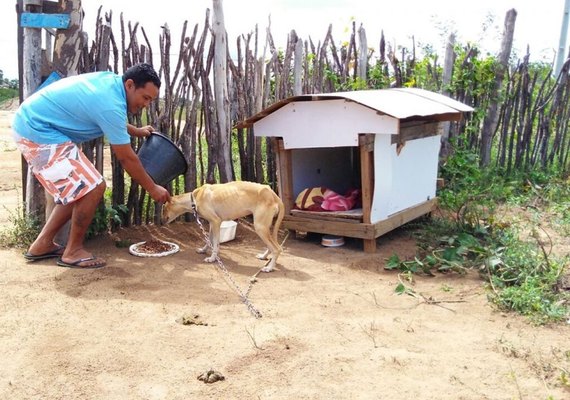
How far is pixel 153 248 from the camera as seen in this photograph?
5.23 metres

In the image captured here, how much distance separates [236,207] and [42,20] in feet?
7.59

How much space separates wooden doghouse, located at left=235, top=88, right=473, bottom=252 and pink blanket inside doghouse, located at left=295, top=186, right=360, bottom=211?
0.09 m

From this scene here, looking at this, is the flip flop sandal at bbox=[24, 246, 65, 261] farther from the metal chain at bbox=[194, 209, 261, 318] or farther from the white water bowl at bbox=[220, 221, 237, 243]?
the white water bowl at bbox=[220, 221, 237, 243]

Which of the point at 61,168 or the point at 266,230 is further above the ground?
the point at 61,168

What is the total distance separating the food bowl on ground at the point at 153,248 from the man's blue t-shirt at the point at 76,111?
3.90ft

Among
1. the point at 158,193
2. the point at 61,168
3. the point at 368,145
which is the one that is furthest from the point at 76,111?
the point at 368,145

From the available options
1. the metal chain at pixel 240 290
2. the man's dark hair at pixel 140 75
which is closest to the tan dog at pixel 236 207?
the metal chain at pixel 240 290

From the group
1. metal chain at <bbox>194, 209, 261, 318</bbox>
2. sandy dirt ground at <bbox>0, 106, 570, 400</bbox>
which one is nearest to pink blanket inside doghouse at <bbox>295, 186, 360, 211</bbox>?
sandy dirt ground at <bbox>0, 106, 570, 400</bbox>

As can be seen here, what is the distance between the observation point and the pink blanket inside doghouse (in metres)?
5.75

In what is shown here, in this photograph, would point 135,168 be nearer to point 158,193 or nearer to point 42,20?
point 158,193

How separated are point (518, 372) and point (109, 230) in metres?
4.03

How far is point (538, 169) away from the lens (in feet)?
28.8

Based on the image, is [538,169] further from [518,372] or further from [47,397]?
[47,397]

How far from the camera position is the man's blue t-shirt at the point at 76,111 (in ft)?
13.8
